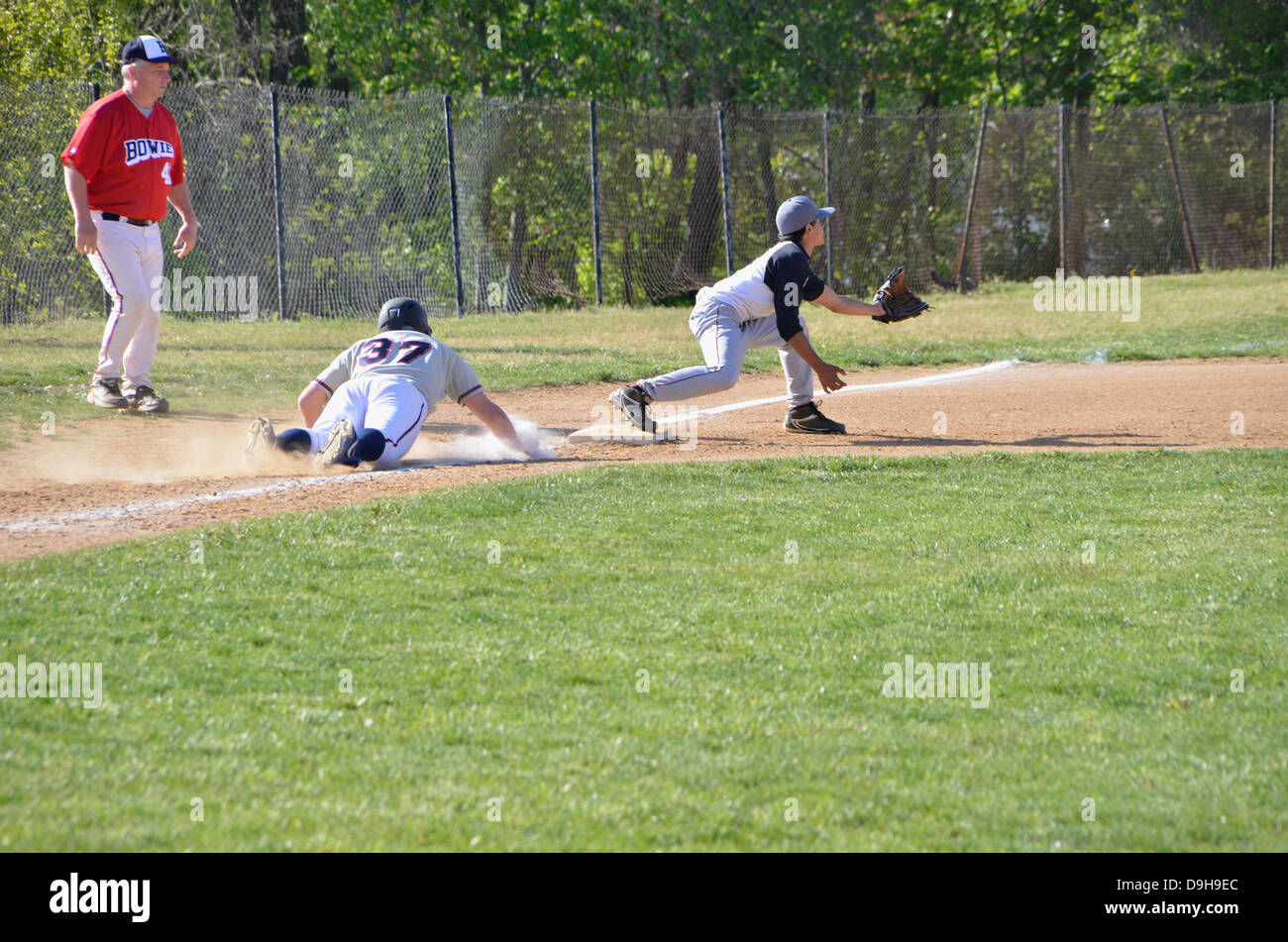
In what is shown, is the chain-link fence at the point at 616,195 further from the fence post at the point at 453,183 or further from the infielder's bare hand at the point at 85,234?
the infielder's bare hand at the point at 85,234

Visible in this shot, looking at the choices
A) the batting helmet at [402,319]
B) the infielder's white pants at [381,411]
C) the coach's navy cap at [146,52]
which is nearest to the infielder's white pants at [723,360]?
the batting helmet at [402,319]

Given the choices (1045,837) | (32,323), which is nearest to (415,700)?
(1045,837)

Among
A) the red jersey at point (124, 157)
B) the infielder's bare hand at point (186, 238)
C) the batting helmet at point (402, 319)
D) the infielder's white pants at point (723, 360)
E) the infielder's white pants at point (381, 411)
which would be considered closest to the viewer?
the infielder's white pants at point (381, 411)

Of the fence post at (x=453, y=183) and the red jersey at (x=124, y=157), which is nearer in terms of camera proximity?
the red jersey at (x=124, y=157)

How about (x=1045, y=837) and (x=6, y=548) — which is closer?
(x=1045, y=837)

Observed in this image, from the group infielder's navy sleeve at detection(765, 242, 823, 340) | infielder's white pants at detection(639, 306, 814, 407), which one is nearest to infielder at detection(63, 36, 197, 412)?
infielder's white pants at detection(639, 306, 814, 407)

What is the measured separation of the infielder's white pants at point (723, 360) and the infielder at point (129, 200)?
3.75 m

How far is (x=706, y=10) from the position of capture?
86.8 feet

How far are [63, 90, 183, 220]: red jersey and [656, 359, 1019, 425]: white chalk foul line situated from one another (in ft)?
13.3

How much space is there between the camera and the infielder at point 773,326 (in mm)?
8633

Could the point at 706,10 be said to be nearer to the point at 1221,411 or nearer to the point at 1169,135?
the point at 1169,135

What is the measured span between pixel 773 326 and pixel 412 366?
8.97ft
